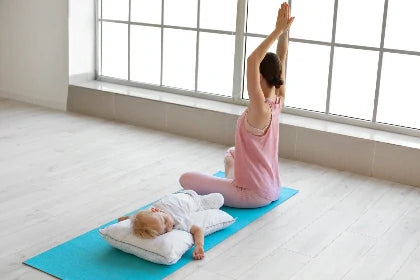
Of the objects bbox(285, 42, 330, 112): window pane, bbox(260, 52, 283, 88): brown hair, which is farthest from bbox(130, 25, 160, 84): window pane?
bbox(260, 52, 283, 88): brown hair

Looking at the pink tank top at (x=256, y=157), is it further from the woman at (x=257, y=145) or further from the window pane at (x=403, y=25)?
the window pane at (x=403, y=25)

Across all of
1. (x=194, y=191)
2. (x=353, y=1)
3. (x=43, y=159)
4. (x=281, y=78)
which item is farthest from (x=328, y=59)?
(x=43, y=159)

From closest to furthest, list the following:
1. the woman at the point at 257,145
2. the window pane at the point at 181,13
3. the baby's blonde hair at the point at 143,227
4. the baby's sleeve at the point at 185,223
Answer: the baby's blonde hair at the point at 143,227, the baby's sleeve at the point at 185,223, the woman at the point at 257,145, the window pane at the point at 181,13

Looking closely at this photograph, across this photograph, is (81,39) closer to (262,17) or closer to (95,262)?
(262,17)

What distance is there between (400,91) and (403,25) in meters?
0.42

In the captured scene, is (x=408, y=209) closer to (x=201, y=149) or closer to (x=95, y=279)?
(x=201, y=149)

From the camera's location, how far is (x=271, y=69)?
332 centimetres

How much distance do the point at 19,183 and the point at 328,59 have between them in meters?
2.14

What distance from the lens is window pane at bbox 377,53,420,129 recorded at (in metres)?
4.23

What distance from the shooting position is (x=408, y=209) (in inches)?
142

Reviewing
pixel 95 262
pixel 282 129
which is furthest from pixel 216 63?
pixel 95 262

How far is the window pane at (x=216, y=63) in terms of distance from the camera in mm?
4918

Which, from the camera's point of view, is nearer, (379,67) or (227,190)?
(227,190)

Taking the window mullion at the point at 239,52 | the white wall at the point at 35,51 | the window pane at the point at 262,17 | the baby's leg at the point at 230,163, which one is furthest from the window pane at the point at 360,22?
the white wall at the point at 35,51
